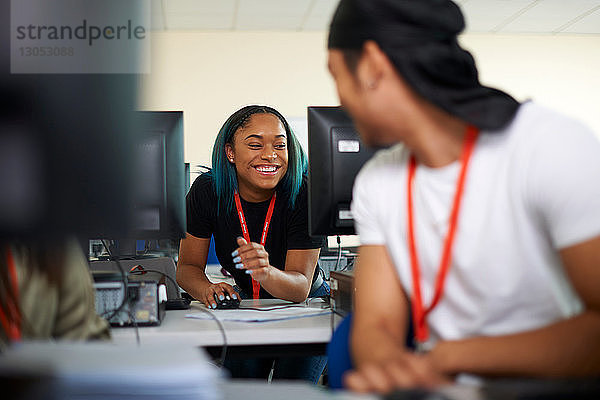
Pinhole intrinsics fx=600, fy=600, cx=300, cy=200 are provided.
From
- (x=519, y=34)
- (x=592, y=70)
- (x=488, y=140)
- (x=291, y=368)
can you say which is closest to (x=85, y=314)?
(x=488, y=140)

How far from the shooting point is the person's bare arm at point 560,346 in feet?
2.85

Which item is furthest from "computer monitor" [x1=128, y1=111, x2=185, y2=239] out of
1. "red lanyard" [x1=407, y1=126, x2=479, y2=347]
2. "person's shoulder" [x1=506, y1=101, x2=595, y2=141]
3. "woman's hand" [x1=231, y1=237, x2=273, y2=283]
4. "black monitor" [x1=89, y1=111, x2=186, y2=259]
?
"person's shoulder" [x1=506, y1=101, x2=595, y2=141]

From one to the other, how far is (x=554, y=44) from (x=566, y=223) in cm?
583

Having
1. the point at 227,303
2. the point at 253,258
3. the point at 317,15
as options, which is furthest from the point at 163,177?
the point at 317,15

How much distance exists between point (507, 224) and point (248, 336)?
740mm

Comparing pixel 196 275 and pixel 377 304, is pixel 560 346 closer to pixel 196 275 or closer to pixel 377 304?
pixel 377 304

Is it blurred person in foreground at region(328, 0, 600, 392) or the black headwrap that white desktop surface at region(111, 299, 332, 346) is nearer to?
blurred person in foreground at region(328, 0, 600, 392)

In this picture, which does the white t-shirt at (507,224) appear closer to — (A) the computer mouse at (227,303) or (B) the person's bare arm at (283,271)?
(B) the person's bare arm at (283,271)

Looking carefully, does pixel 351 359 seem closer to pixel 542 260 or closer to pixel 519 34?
pixel 542 260

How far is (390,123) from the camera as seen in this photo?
3.49 ft

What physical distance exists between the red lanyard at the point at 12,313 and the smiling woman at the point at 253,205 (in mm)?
1164

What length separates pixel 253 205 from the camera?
2348 millimetres

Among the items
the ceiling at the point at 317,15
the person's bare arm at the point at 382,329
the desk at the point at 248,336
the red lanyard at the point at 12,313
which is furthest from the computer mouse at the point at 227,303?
the ceiling at the point at 317,15

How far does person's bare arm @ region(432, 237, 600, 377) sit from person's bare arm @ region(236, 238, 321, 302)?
92cm
